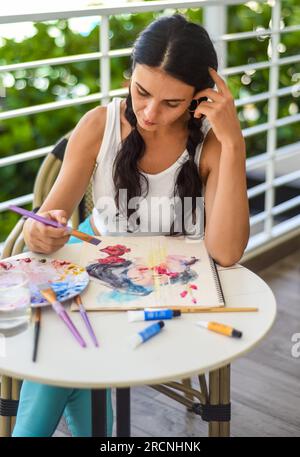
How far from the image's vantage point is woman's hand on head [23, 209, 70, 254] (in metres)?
1.49

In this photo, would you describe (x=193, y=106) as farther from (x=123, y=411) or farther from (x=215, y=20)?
(x=215, y=20)

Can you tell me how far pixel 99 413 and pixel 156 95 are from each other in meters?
0.69

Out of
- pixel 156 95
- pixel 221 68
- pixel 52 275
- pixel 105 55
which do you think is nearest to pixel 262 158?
pixel 221 68

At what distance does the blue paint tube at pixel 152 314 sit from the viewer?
1.28m

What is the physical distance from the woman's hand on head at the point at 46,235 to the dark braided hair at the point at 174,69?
0.31 metres

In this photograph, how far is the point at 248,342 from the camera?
1218 millimetres

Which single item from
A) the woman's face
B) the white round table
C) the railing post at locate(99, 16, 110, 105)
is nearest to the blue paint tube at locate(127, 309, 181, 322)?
the white round table

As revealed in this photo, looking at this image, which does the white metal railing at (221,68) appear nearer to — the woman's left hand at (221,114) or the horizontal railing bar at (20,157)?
the horizontal railing bar at (20,157)

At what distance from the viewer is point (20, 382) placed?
162cm

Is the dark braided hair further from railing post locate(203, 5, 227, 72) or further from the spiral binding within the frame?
railing post locate(203, 5, 227, 72)

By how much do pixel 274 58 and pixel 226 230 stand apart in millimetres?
1636

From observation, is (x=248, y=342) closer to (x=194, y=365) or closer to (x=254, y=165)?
(x=194, y=365)

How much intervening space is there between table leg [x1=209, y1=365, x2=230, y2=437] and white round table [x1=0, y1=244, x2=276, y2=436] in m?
0.18
